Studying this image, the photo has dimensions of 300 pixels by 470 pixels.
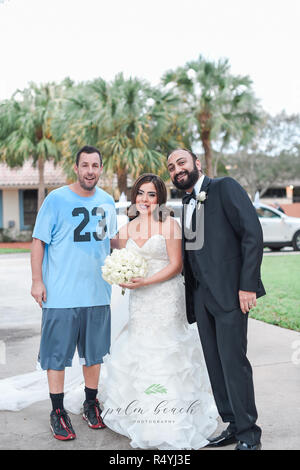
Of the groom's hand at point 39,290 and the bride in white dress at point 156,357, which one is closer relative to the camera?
the bride in white dress at point 156,357

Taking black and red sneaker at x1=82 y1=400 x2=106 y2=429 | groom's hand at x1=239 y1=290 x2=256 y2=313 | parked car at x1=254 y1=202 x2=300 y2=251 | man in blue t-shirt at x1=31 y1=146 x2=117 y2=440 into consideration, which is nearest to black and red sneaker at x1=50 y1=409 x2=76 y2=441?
man in blue t-shirt at x1=31 y1=146 x2=117 y2=440

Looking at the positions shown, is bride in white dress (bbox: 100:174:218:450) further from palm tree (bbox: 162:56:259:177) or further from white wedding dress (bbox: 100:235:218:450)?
palm tree (bbox: 162:56:259:177)

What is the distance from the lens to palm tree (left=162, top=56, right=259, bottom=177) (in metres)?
21.6

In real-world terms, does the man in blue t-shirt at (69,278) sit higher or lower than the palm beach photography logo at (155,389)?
higher

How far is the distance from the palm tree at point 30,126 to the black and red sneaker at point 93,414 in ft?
70.8

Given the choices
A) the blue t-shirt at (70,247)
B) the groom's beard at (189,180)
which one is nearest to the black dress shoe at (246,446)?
the blue t-shirt at (70,247)

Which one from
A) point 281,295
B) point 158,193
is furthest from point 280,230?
point 158,193

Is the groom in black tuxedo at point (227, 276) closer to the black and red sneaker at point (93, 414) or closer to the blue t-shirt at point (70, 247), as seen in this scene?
the blue t-shirt at point (70, 247)

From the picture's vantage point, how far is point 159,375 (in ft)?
12.2

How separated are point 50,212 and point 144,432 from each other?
1.66 metres

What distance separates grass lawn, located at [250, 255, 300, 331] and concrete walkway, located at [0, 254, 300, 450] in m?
0.38

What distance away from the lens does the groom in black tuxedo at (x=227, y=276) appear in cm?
342

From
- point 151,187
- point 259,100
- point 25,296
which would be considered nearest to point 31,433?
point 151,187
